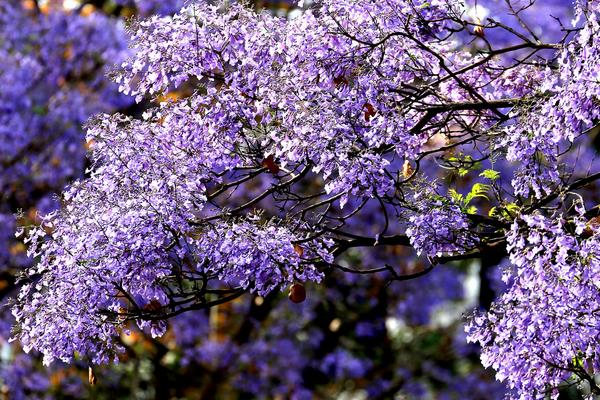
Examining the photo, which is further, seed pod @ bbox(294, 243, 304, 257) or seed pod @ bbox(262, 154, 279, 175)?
seed pod @ bbox(262, 154, 279, 175)

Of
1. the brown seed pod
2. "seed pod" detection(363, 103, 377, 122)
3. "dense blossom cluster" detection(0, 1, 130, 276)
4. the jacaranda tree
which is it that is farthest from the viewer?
"dense blossom cluster" detection(0, 1, 130, 276)

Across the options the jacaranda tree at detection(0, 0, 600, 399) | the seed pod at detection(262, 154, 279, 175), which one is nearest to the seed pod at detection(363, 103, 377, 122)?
the jacaranda tree at detection(0, 0, 600, 399)

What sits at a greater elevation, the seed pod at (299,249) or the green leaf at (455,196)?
the green leaf at (455,196)

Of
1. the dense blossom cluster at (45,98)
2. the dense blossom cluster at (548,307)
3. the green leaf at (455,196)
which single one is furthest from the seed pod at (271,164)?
the dense blossom cluster at (45,98)

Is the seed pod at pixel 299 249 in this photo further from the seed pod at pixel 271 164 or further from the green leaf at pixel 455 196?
the green leaf at pixel 455 196

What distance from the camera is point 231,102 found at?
7203 mm

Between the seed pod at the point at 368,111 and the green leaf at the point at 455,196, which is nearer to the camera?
the seed pod at the point at 368,111

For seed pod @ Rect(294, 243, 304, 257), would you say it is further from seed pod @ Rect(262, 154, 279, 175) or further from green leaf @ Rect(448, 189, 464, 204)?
green leaf @ Rect(448, 189, 464, 204)

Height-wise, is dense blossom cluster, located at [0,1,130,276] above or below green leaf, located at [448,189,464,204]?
above

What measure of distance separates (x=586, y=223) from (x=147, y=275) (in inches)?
114

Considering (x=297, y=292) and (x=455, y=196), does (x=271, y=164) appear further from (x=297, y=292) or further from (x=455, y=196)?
(x=455, y=196)

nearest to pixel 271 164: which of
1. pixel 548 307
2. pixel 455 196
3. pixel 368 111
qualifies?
pixel 368 111

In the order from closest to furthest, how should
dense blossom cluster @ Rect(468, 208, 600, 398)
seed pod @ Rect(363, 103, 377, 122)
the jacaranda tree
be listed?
dense blossom cluster @ Rect(468, 208, 600, 398), the jacaranda tree, seed pod @ Rect(363, 103, 377, 122)

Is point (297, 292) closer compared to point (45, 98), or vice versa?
point (297, 292)
